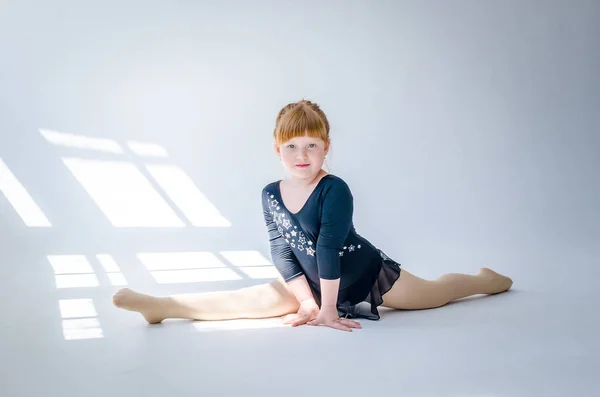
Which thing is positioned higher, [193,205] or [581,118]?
[581,118]

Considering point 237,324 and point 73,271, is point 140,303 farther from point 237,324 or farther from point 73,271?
point 73,271

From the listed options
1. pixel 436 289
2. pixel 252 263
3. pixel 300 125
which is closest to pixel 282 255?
pixel 300 125

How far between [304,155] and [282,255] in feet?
1.15

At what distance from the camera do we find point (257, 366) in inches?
68.9

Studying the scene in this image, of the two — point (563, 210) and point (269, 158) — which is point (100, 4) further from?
point (563, 210)

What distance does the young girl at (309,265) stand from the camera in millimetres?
2162

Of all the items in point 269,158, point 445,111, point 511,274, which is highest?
point 445,111

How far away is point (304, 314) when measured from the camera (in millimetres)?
2223

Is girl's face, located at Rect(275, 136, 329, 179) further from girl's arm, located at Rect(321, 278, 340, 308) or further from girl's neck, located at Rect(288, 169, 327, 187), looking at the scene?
girl's arm, located at Rect(321, 278, 340, 308)

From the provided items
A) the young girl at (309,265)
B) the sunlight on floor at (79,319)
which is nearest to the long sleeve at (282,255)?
the young girl at (309,265)

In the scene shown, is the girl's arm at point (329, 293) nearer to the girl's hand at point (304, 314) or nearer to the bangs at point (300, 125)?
the girl's hand at point (304, 314)

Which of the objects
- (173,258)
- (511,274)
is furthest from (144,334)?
(511,274)

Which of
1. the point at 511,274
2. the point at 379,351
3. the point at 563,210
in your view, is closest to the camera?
the point at 379,351

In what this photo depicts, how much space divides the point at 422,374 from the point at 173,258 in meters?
1.95
